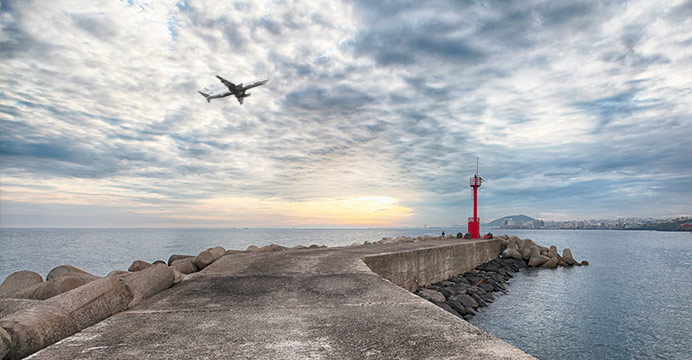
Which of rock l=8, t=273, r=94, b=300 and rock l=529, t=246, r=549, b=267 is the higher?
rock l=8, t=273, r=94, b=300

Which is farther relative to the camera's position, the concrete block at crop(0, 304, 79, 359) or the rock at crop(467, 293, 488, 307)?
the rock at crop(467, 293, 488, 307)

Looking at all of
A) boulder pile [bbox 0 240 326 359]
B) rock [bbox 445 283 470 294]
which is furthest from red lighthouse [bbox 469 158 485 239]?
boulder pile [bbox 0 240 326 359]

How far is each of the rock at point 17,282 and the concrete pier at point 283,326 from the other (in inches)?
99.0

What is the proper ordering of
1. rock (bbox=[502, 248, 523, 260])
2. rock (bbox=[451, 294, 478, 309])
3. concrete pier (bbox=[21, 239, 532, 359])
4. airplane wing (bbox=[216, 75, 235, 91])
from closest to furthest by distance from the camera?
concrete pier (bbox=[21, 239, 532, 359]), rock (bbox=[451, 294, 478, 309]), airplane wing (bbox=[216, 75, 235, 91]), rock (bbox=[502, 248, 523, 260])

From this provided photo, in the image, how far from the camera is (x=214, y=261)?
308 inches

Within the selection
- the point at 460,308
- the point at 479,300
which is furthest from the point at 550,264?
the point at 460,308

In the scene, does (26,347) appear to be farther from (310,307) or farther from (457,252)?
(457,252)

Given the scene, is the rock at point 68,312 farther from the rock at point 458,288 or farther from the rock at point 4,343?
the rock at point 458,288

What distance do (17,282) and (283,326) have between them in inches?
198

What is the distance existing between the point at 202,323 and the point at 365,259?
212 inches

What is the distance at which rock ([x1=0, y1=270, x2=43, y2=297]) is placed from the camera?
5195 millimetres

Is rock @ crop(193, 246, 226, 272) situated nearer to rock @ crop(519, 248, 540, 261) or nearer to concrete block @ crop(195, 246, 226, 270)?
concrete block @ crop(195, 246, 226, 270)

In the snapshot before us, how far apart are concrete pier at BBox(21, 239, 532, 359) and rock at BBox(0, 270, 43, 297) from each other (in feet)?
8.25

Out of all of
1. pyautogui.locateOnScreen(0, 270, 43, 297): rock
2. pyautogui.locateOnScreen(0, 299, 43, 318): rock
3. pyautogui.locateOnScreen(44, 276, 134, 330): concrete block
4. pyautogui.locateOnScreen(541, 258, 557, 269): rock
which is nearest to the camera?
pyautogui.locateOnScreen(44, 276, 134, 330): concrete block
